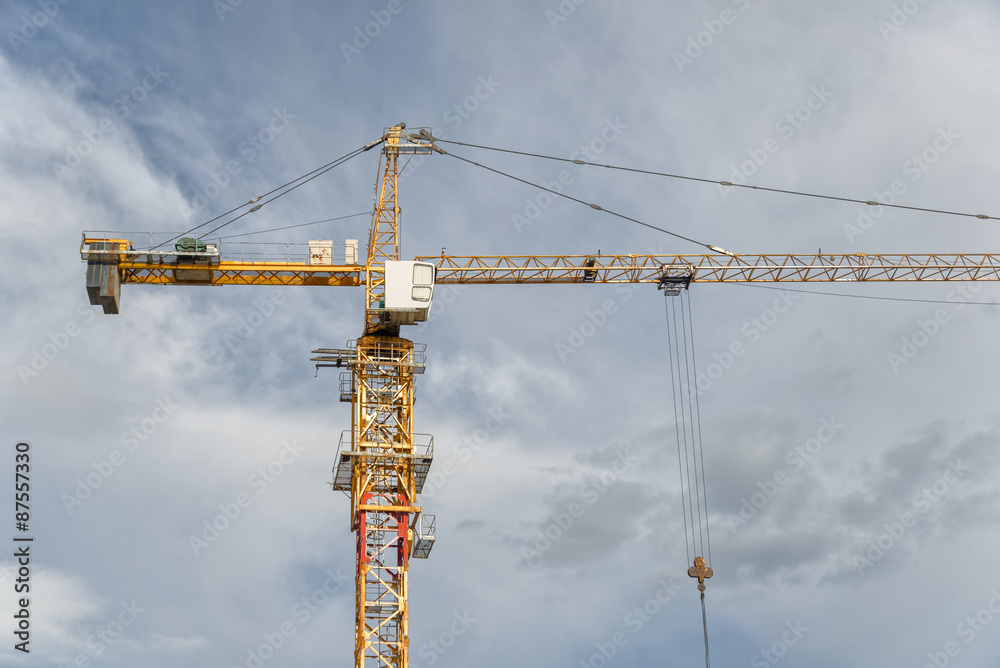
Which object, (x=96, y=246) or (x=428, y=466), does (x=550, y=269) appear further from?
(x=96, y=246)

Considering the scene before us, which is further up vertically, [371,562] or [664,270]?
[664,270]

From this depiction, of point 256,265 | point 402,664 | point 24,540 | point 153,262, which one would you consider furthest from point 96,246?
point 402,664

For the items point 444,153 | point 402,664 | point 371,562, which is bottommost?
point 402,664

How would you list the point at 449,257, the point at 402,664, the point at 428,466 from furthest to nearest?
the point at 449,257 → the point at 428,466 → the point at 402,664

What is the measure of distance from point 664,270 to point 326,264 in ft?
80.9

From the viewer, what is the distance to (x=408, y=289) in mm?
88625

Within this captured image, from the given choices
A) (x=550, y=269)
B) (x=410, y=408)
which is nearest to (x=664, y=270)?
(x=550, y=269)

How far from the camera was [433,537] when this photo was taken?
277ft

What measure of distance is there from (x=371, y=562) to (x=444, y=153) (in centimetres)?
3238

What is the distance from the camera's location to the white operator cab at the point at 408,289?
8838 cm

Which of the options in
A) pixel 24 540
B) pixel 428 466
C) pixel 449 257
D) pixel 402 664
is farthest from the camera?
pixel 449 257

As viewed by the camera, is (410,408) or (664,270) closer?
(410,408)

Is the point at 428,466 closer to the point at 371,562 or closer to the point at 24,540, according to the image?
the point at 371,562

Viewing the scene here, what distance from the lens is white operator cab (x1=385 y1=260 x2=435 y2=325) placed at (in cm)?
8838
